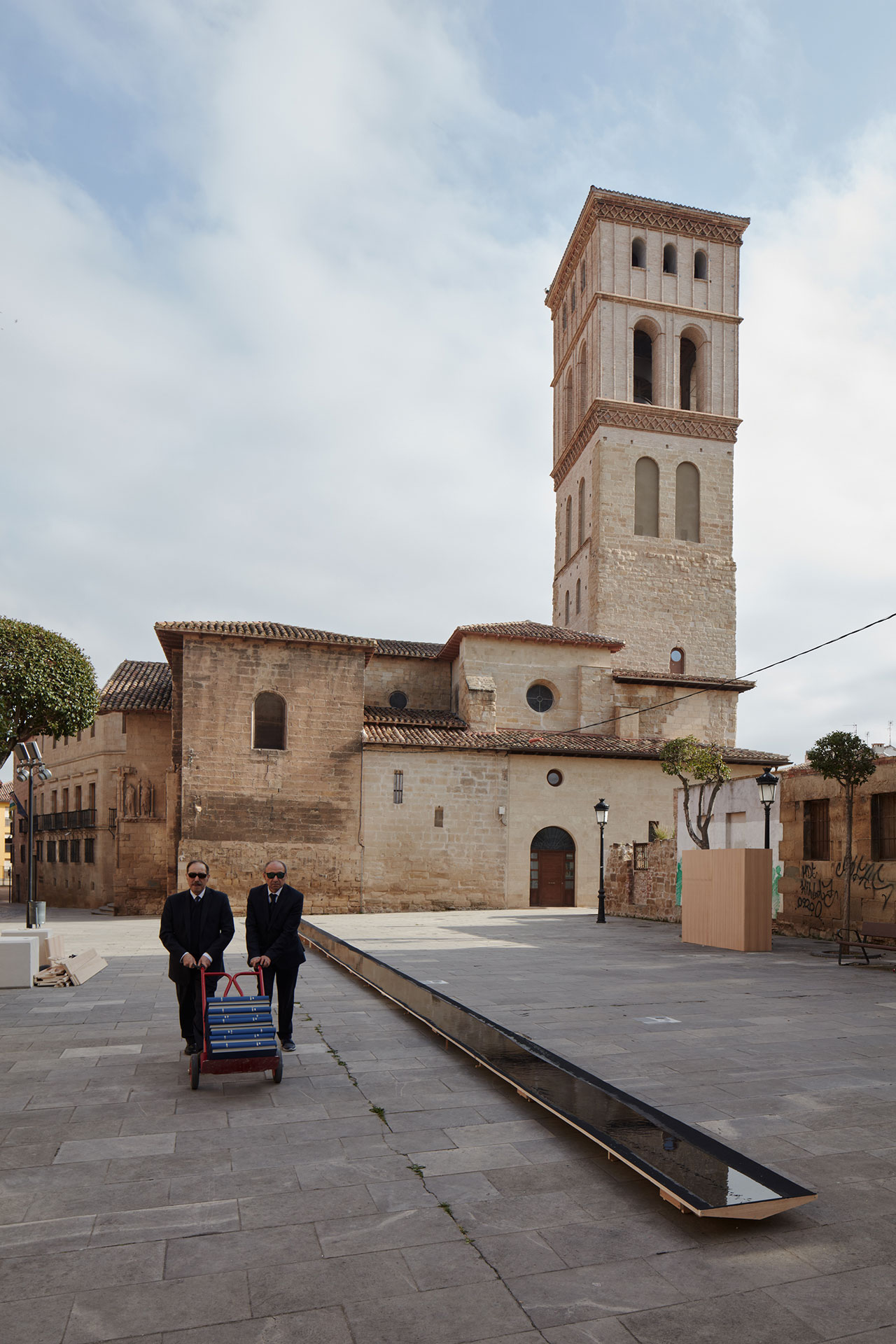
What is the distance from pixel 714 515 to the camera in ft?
124

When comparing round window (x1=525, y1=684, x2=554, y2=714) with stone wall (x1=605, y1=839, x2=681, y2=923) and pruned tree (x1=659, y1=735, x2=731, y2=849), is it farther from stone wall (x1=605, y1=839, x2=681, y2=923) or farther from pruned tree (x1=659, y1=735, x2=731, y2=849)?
pruned tree (x1=659, y1=735, x2=731, y2=849)

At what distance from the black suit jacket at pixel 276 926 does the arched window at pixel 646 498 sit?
3220 centimetres

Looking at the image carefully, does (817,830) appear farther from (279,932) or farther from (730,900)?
(279,932)

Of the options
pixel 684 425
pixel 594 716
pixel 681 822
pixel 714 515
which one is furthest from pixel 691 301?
pixel 681 822

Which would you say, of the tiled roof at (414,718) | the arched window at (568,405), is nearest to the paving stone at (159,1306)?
the tiled roof at (414,718)

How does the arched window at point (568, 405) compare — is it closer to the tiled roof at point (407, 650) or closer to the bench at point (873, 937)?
the tiled roof at point (407, 650)

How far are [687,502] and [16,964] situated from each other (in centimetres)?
3272

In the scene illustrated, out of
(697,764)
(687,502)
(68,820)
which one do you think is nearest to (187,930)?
(697,764)

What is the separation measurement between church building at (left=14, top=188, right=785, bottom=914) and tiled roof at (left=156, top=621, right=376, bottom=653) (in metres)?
0.09

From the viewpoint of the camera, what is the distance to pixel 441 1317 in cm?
302

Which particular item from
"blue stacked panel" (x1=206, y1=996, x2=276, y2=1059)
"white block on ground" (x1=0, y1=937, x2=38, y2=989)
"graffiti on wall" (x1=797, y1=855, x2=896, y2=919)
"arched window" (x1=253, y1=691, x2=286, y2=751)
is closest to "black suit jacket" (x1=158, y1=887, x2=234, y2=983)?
"blue stacked panel" (x1=206, y1=996, x2=276, y2=1059)

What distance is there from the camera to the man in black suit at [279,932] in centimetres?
682

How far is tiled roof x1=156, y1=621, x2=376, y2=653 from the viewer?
26.0m

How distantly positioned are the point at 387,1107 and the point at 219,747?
21438 mm
